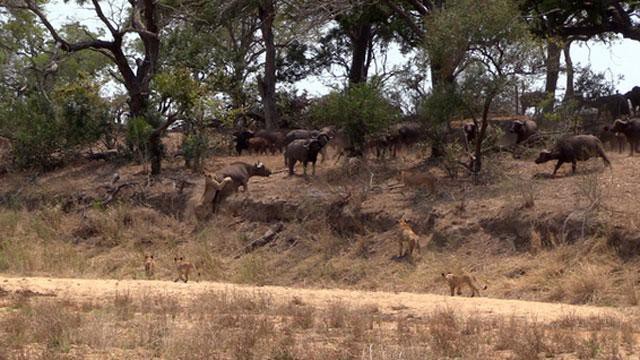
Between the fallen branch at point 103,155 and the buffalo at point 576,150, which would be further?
the fallen branch at point 103,155

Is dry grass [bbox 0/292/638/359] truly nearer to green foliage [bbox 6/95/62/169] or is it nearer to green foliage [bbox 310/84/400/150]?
green foliage [bbox 310/84/400/150]

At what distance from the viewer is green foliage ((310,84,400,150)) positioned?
77.4 ft

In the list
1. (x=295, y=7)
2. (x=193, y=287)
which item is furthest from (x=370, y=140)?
(x=193, y=287)

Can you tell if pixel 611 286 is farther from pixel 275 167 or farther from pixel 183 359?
pixel 275 167

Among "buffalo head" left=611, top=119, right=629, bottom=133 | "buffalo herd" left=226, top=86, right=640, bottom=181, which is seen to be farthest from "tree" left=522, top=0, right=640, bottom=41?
"buffalo head" left=611, top=119, right=629, bottom=133

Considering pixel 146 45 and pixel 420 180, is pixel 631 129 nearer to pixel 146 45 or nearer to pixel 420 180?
pixel 420 180

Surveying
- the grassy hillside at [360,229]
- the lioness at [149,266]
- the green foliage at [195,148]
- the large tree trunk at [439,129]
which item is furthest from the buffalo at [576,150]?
the green foliage at [195,148]

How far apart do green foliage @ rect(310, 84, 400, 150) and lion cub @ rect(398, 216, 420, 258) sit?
5.11 meters

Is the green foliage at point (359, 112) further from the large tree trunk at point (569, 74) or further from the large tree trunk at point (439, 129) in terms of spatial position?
the large tree trunk at point (569, 74)

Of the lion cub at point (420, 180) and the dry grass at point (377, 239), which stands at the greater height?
the lion cub at point (420, 180)

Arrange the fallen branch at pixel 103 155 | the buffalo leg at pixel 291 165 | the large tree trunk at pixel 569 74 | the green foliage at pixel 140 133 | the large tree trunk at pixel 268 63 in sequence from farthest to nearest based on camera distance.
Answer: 1. the large tree trunk at pixel 569 74
2. the large tree trunk at pixel 268 63
3. the fallen branch at pixel 103 155
4. the green foliage at pixel 140 133
5. the buffalo leg at pixel 291 165

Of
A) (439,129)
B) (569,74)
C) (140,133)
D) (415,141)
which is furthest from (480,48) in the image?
(569,74)

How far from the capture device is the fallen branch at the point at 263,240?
70.1 ft

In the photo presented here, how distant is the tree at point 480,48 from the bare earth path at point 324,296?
246 inches
